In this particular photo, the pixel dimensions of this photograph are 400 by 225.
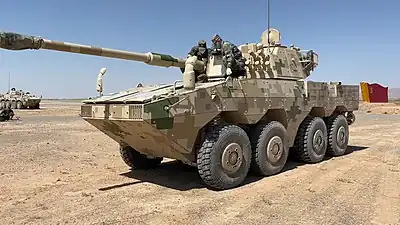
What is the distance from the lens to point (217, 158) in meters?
6.68

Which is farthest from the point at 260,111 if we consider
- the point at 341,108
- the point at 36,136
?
the point at 36,136

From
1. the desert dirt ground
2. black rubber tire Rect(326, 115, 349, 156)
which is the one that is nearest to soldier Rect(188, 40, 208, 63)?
the desert dirt ground

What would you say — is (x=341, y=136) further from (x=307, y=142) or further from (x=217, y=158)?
(x=217, y=158)

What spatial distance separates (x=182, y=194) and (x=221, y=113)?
5.13 ft

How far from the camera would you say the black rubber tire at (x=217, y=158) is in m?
6.61

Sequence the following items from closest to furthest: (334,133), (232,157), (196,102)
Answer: (196,102), (232,157), (334,133)

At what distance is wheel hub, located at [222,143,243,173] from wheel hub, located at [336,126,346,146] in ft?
14.0

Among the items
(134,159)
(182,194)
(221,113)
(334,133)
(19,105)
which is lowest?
(182,194)

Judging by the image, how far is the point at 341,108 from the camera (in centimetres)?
1088

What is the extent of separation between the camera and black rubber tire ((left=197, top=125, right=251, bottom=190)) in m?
6.61

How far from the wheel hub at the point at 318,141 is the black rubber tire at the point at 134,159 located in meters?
3.60

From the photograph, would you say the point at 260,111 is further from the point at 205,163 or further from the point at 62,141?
the point at 62,141

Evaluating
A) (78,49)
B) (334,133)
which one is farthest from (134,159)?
(334,133)

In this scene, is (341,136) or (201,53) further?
(341,136)
